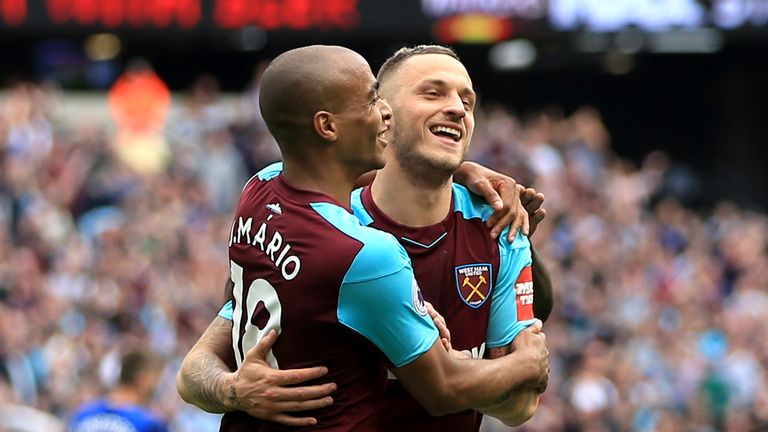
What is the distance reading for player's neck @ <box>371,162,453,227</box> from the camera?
4.51 meters

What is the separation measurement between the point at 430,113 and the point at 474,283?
55 centimetres

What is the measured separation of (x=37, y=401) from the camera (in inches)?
403

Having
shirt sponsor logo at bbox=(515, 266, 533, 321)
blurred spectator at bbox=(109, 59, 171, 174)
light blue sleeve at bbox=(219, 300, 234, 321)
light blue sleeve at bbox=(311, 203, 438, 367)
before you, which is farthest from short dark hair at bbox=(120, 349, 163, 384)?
blurred spectator at bbox=(109, 59, 171, 174)

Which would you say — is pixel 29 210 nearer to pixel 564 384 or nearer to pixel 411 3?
pixel 564 384

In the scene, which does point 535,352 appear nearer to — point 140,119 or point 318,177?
point 318,177

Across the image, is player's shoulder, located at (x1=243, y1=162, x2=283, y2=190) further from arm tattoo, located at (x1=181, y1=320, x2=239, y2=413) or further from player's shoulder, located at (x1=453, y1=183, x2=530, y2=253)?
player's shoulder, located at (x1=453, y1=183, x2=530, y2=253)

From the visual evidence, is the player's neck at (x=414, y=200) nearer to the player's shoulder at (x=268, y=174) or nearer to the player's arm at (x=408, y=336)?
the player's shoulder at (x=268, y=174)

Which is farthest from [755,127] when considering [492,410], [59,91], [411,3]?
[492,410]

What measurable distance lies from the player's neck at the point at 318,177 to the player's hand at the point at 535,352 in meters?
0.72

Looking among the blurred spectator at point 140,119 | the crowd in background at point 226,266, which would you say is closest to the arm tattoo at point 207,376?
the crowd in background at point 226,266

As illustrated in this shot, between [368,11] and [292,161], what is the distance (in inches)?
533

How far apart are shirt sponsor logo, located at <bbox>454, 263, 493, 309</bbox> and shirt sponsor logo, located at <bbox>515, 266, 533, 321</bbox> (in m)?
0.09

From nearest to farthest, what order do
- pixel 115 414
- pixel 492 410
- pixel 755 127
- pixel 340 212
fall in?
pixel 340 212
pixel 492 410
pixel 115 414
pixel 755 127

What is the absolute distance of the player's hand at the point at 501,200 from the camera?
14.8 ft
